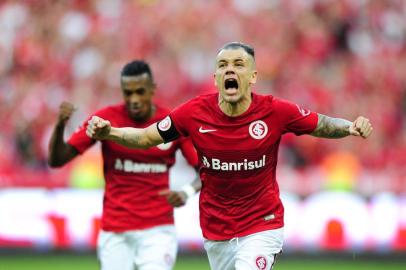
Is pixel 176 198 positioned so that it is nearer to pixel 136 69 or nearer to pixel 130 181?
pixel 130 181

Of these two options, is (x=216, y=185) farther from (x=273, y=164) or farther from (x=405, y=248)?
(x=405, y=248)

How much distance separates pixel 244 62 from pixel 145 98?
1.68 metres

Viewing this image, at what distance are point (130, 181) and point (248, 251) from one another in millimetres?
1872

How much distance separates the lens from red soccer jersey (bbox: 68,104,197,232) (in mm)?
8758

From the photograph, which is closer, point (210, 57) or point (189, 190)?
point (189, 190)

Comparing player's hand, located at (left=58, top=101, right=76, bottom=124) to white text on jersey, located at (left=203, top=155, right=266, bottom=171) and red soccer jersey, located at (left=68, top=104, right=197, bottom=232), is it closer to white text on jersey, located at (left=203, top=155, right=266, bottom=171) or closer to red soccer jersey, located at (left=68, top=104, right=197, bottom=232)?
red soccer jersey, located at (left=68, top=104, right=197, bottom=232)

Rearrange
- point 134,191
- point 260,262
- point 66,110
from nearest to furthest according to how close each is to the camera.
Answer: point 260,262 → point 66,110 → point 134,191

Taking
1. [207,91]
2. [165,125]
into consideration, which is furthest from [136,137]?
[207,91]

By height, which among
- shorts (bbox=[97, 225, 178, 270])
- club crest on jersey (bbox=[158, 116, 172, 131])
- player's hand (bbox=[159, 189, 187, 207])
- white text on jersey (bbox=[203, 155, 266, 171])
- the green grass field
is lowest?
the green grass field

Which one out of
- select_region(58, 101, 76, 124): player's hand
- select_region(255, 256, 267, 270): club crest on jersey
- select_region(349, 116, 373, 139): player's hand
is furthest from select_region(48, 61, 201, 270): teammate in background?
select_region(349, 116, 373, 139): player's hand

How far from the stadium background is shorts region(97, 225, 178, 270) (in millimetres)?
4490

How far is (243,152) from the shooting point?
7.41 meters

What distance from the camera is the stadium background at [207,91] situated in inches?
533

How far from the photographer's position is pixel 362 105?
688 inches
